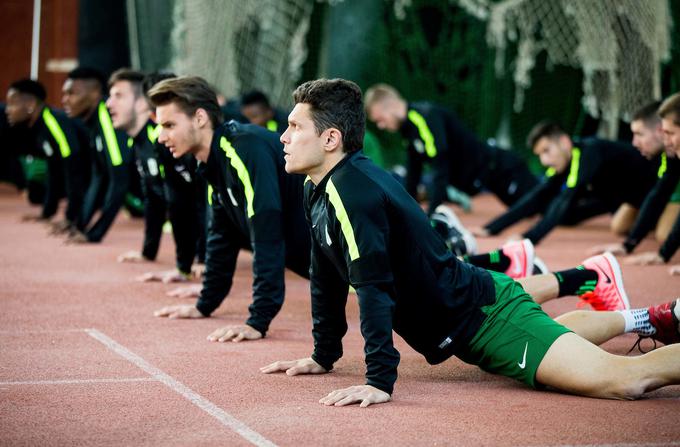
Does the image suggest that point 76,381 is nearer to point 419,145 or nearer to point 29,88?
point 419,145

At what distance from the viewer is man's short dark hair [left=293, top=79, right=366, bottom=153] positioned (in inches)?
141

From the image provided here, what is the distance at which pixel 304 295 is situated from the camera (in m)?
6.39

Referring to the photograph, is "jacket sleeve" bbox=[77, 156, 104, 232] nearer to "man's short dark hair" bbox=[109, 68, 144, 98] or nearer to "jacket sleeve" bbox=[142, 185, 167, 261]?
"jacket sleeve" bbox=[142, 185, 167, 261]

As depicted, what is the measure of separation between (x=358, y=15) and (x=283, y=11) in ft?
8.14

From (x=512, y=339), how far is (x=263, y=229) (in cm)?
143

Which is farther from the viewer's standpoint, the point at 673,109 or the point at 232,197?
the point at 673,109

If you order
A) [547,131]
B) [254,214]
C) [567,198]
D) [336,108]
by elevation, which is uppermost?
[336,108]

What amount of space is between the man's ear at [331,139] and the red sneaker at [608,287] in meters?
2.01

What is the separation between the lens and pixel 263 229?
464 cm

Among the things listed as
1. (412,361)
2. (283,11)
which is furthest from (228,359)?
(283,11)

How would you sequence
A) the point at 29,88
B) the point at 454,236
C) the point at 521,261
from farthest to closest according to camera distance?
the point at 29,88
the point at 454,236
the point at 521,261

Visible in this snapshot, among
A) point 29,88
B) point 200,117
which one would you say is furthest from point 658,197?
point 29,88

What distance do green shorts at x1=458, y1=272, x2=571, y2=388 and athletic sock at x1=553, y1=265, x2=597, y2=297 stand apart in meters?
1.16

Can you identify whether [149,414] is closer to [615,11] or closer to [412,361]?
[412,361]
